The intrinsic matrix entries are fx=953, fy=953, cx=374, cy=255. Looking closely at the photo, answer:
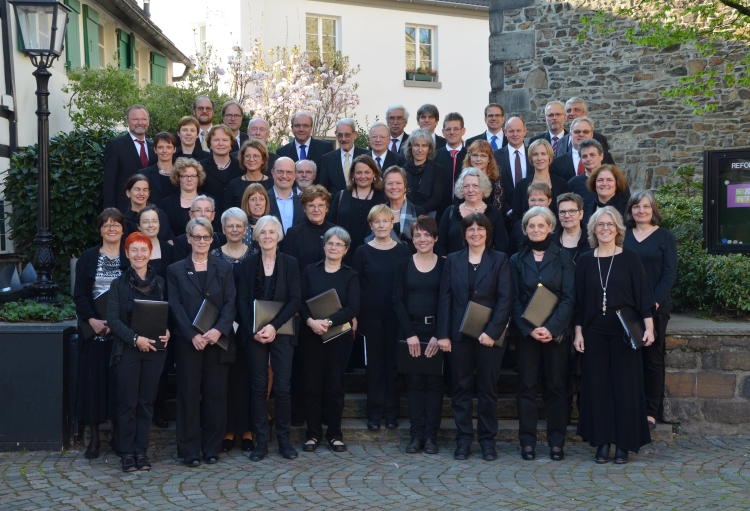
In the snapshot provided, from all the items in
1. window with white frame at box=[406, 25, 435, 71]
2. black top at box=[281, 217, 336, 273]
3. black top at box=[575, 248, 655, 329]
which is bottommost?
black top at box=[575, 248, 655, 329]

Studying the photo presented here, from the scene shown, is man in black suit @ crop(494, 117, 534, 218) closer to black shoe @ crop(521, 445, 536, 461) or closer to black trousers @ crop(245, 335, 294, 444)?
black shoe @ crop(521, 445, 536, 461)

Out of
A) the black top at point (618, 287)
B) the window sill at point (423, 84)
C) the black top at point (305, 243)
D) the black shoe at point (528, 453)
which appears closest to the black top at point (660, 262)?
the black top at point (618, 287)

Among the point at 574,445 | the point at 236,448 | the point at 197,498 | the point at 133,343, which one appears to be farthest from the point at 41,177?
the point at 574,445

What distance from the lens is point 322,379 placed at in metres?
7.39

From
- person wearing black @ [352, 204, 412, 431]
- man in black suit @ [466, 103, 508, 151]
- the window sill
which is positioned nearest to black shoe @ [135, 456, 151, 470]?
person wearing black @ [352, 204, 412, 431]

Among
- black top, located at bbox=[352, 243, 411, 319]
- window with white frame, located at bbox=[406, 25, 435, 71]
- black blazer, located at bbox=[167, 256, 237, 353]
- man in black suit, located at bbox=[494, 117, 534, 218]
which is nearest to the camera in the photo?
black blazer, located at bbox=[167, 256, 237, 353]

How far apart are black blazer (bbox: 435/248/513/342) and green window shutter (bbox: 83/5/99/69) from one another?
11614 mm

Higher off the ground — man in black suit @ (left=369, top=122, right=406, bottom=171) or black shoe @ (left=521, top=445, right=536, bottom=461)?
man in black suit @ (left=369, top=122, right=406, bottom=171)

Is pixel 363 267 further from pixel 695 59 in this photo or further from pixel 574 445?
pixel 695 59

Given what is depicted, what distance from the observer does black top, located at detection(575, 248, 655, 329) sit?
22.8ft

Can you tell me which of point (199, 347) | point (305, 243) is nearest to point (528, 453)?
point (305, 243)

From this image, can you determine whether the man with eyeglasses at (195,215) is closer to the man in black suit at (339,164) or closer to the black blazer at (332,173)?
the man in black suit at (339,164)

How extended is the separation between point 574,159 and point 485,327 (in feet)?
8.68

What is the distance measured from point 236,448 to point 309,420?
620 millimetres
